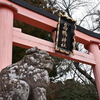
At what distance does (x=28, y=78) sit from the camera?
1.32 meters

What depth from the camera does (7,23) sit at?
3533mm

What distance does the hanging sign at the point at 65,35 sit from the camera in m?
4.54

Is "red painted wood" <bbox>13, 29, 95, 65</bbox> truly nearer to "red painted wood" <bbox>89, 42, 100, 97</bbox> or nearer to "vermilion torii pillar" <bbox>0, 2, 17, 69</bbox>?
"red painted wood" <bbox>89, 42, 100, 97</bbox>

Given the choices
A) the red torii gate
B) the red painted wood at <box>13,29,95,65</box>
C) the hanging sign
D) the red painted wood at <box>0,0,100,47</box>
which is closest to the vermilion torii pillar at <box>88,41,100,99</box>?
the red torii gate

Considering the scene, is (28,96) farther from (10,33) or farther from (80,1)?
(80,1)

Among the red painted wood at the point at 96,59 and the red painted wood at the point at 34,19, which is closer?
the red painted wood at the point at 34,19

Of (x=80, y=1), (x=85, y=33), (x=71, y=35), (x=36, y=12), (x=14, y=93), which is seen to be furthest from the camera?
(x=80, y=1)

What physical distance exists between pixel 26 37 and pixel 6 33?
664mm

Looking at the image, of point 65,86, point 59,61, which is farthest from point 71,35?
point 65,86

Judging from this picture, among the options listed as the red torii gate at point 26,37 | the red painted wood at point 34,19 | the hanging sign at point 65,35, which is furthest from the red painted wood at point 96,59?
the hanging sign at point 65,35

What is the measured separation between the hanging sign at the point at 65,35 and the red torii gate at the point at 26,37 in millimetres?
185

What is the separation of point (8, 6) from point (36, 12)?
1.03 meters

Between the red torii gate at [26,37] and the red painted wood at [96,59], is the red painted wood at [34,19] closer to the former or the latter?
the red torii gate at [26,37]

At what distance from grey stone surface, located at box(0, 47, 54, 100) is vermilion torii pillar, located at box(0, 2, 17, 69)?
1759mm
